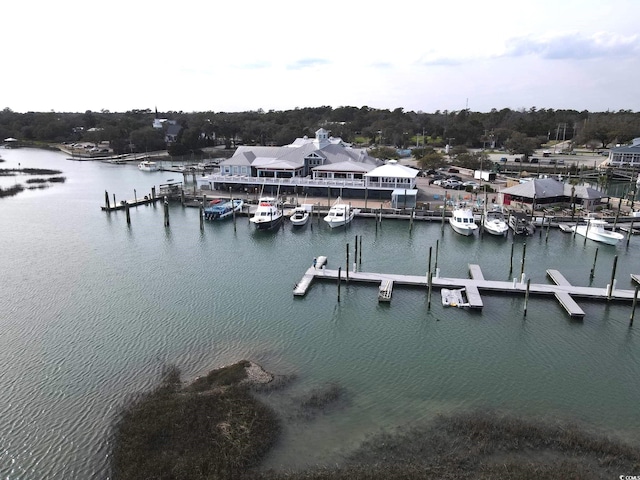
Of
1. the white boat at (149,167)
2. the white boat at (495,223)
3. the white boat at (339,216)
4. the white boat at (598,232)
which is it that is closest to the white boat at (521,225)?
the white boat at (495,223)

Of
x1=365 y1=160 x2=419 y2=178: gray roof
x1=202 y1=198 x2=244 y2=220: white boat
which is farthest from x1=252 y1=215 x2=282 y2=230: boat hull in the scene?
x1=365 y1=160 x2=419 y2=178: gray roof

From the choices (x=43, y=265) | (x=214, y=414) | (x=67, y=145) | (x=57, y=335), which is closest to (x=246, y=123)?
(x=67, y=145)

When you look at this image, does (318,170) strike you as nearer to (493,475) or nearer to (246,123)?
(493,475)

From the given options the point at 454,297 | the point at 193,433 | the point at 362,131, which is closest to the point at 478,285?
the point at 454,297

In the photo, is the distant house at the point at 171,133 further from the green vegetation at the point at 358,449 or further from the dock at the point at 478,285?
the green vegetation at the point at 358,449

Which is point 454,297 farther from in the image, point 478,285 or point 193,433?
point 193,433

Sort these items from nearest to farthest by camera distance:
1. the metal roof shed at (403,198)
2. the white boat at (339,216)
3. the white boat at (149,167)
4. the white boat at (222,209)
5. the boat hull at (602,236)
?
the boat hull at (602,236), the white boat at (339,216), the white boat at (222,209), the metal roof shed at (403,198), the white boat at (149,167)
